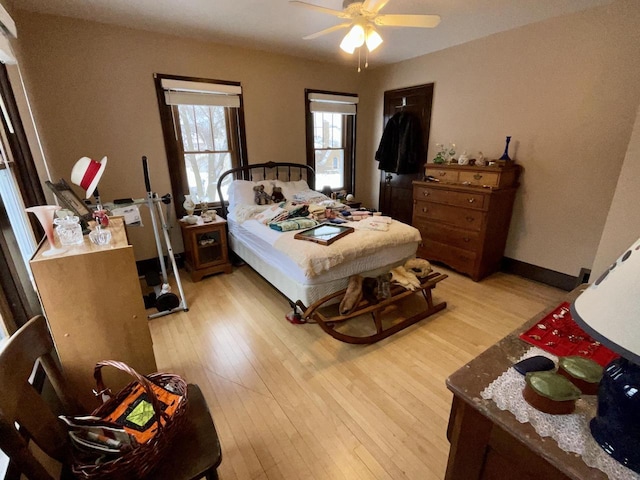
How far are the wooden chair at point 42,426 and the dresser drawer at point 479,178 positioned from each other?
3.12 meters

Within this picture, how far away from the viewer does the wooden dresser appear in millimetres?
2951

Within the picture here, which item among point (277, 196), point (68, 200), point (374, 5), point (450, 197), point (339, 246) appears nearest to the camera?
point (68, 200)

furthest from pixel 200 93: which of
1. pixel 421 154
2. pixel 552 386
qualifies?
pixel 552 386

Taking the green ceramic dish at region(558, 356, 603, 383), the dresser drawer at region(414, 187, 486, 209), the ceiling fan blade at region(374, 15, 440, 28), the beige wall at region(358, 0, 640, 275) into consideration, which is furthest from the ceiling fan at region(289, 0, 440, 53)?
the green ceramic dish at region(558, 356, 603, 383)

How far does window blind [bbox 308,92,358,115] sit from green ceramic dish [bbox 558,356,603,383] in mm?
3984

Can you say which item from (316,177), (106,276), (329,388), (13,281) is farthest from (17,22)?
(329,388)

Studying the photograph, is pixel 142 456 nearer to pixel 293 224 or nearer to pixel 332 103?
pixel 293 224

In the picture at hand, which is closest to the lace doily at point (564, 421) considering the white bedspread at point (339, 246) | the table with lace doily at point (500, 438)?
the table with lace doily at point (500, 438)

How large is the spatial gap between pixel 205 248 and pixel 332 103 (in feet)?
8.92

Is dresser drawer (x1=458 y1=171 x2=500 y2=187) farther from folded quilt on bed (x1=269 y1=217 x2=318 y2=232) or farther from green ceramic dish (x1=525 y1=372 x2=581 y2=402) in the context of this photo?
green ceramic dish (x1=525 y1=372 x2=581 y2=402)

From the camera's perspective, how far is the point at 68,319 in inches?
51.1

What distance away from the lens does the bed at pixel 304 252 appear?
7.19 feet

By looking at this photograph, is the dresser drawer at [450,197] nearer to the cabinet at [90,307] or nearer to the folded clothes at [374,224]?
the folded clothes at [374,224]

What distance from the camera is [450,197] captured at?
10.5ft
